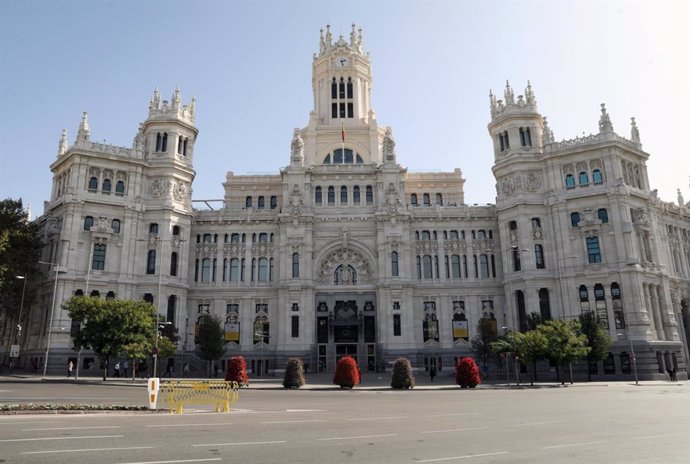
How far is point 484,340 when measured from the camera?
192 feet

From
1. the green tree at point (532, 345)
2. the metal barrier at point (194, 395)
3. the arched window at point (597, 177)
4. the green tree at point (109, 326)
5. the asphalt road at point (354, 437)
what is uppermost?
the arched window at point (597, 177)

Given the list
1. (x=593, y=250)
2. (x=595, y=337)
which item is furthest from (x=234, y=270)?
(x=593, y=250)

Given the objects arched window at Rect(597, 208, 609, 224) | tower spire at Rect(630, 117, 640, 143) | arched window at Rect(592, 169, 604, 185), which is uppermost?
tower spire at Rect(630, 117, 640, 143)

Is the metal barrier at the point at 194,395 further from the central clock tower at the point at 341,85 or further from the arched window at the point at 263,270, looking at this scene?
the central clock tower at the point at 341,85

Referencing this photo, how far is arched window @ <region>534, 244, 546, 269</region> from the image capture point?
2384 inches

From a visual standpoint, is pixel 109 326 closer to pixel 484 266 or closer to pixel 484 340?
pixel 484 340

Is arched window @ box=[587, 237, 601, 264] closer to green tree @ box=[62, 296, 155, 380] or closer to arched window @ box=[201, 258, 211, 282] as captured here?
arched window @ box=[201, 258, 211, 282]

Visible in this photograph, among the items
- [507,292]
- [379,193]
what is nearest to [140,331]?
[379,193]

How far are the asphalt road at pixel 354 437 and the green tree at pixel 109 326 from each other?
27.5m

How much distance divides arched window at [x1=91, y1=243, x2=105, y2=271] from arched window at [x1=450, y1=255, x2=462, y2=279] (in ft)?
145

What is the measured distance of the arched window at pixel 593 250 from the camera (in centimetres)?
5809

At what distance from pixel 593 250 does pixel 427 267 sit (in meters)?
20.3

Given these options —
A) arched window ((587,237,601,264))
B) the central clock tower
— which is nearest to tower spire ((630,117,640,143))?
arched window ((587,237,601,264))

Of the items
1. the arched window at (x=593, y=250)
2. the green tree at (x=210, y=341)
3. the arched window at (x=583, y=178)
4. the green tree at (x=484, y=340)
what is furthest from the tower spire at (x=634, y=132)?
the green tree at (x=210, y=341)
